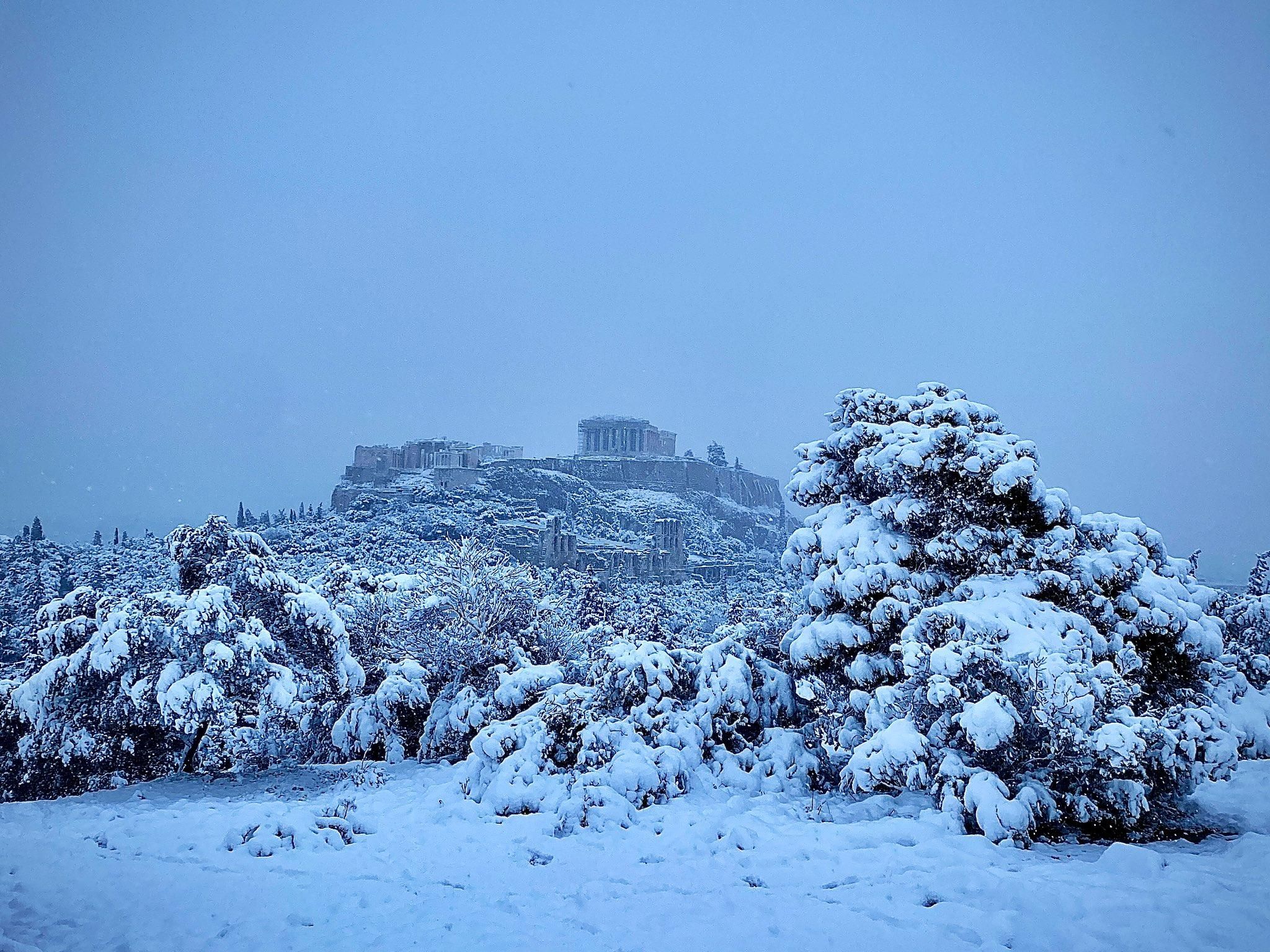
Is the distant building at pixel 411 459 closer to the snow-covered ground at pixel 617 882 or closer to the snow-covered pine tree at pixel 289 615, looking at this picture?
the snow-covered pine tree at pixel 289 615

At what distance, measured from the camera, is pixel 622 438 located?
88.9 metres

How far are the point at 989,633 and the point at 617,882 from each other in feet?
13.2

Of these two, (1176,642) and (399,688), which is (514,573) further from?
(1176,642)

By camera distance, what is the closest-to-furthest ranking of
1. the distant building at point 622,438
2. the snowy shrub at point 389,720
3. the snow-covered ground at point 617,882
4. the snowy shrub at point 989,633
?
the snow-covered ground at point 617,882, the snowy shrub at point 989,633, the snowy shrub at point 389,720, the distant building at point 622,438

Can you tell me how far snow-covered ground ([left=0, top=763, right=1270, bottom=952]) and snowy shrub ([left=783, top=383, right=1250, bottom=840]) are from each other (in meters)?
0.53

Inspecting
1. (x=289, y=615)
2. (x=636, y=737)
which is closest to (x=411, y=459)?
(x=289, y=615)

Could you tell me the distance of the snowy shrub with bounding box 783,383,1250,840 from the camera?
5.54 metres

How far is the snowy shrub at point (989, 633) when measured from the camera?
18.2 feet

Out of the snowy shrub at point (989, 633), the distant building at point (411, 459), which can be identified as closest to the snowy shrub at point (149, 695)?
the snowy shrub at point (989, 633)

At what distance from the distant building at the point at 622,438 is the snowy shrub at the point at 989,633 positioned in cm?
7910

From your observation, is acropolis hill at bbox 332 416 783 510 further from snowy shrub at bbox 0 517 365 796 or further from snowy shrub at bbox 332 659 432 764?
snowy shrub at bbox 332 659 432 764

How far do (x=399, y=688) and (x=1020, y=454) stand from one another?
848 centimetres

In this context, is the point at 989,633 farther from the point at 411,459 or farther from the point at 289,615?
the point at 411,459

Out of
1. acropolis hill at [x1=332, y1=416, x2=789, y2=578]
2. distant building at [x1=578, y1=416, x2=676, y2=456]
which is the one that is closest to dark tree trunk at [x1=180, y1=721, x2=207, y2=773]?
acropolis hill at [x1=332, y1=416, x2=789, y2=578]
